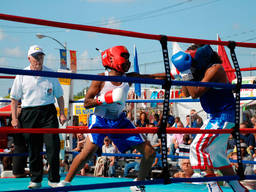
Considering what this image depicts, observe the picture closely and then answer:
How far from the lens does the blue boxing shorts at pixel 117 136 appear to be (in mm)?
2967

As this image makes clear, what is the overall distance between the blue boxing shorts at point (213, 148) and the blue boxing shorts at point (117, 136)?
1.58ft

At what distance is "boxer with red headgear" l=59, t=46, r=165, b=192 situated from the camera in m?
2.94

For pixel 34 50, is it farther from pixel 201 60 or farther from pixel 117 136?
pixel 201 60

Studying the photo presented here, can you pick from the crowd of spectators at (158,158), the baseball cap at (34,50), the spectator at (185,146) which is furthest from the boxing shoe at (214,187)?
the spectator at (185,146)

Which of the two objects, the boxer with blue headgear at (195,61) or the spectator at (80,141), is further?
the spectator at (80,141)

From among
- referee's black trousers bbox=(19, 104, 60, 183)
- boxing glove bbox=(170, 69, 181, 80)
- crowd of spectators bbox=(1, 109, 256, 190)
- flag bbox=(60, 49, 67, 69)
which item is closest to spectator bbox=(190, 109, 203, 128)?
crowd of spectators bbox=(1, 109, 256, 190)

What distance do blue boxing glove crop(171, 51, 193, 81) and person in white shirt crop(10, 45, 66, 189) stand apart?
1670 millimetres

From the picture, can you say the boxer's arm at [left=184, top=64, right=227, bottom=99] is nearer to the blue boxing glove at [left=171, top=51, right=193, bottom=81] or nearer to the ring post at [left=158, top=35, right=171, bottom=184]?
the blue boxing glove at [left=171, top=51, right=193, bottom=81]

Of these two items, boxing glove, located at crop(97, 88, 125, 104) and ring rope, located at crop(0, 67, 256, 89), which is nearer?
ring rope, located at crop(0, 67, 256, 89)

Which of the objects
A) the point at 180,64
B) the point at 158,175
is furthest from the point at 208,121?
the point at 158,175

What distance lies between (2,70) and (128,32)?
0.81 metres

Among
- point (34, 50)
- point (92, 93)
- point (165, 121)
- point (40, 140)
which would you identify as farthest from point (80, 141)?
point (165, 121)

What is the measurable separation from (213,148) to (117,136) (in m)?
0.79

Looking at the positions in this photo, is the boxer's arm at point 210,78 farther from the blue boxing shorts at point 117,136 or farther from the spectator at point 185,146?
the spectator at point 185,146
